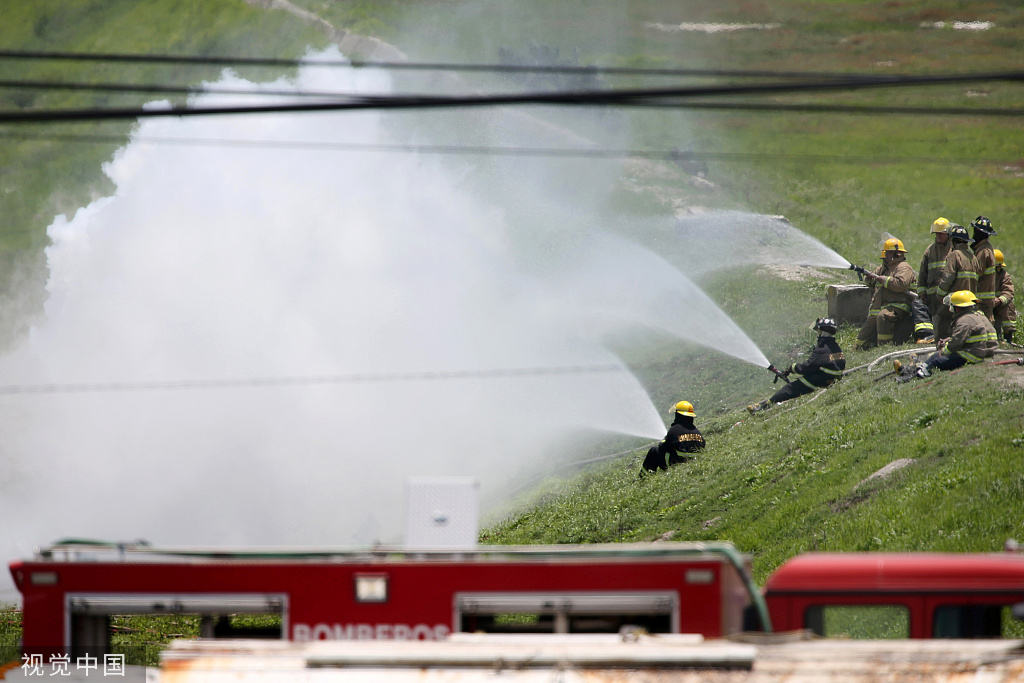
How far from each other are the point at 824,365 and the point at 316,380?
22124mm

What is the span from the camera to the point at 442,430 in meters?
31.3

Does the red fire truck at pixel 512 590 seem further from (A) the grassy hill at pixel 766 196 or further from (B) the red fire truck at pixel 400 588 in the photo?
(A) the grassy hill at pixel 766 196

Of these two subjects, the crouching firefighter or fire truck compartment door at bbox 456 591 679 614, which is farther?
the crouching firefighter

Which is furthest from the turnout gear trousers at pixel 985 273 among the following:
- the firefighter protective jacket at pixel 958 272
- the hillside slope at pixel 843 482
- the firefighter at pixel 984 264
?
the hillside slope at pixel 843 482

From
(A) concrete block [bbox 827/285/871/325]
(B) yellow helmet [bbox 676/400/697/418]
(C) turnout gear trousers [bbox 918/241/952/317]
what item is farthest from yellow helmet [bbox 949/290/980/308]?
(A) concrete block [bbox 827/285/871/325]

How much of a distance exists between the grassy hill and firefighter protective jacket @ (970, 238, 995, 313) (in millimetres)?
2250

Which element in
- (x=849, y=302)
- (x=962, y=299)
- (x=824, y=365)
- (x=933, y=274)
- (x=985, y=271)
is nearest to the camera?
(x=962, y=299)

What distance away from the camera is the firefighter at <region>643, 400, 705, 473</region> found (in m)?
18.1

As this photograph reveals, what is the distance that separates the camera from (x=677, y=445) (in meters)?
18.4

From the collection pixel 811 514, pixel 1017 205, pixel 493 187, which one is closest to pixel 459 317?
pixel 493 187

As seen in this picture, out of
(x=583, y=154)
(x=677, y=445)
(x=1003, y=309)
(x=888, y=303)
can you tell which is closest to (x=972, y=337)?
(x=1003, y=309)

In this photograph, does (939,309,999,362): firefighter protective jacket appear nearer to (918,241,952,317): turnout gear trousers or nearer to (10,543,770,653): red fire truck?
(918,241,952,317): turnout gear trousers

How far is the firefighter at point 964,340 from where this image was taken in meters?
16.6

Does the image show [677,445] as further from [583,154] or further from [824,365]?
[583,154]
